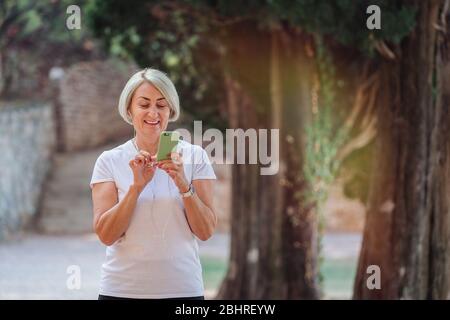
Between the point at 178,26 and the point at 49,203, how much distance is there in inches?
396

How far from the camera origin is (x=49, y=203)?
65.9 ft

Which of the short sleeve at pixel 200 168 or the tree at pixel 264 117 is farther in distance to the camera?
the tree at pixel 264 117

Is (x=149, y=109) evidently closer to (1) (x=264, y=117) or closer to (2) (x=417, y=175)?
(2) (x=417, y=175)

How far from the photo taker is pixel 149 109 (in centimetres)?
396

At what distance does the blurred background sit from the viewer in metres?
7.55

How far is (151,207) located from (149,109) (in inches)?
15.0

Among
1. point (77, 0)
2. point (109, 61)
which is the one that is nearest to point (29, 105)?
point (109, 61)

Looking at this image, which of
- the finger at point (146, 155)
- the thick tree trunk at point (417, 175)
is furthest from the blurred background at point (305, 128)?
the finger at point (146, 155)

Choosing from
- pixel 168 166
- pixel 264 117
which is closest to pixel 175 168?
pixel 168 166

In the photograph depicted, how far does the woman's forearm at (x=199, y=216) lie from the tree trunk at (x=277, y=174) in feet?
20.7

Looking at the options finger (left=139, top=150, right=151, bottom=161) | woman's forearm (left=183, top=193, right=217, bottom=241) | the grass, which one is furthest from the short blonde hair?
the grass

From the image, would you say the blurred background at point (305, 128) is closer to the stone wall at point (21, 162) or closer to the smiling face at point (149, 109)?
the stone wall at point (21, 162)

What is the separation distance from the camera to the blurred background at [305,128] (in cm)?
755

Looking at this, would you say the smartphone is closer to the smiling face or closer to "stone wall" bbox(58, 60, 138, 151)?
the smiling face
